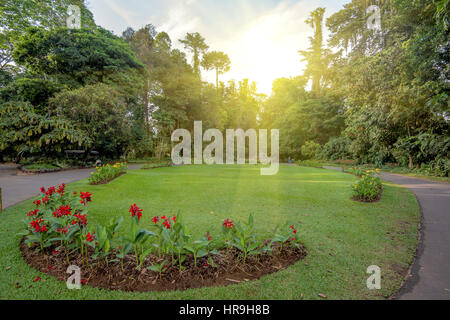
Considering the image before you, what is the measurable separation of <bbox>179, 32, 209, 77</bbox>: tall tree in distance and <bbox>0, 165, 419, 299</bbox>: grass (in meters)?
25.5

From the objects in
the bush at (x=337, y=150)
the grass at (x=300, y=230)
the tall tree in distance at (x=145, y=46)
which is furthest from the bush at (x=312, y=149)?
the tall tree in distance at (x=145, y=46)

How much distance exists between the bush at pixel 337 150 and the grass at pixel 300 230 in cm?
1508

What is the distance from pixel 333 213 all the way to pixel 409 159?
13463 mm

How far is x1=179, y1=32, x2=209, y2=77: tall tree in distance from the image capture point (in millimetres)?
28562

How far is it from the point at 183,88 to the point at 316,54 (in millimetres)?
18718

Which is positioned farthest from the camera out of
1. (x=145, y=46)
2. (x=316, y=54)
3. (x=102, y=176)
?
(x=316, y=54)

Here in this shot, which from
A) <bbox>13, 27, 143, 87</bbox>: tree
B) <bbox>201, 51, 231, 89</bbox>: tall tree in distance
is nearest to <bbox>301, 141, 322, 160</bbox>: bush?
<bbox>201, 51, 231, 89</bbox>: tall tree in distance

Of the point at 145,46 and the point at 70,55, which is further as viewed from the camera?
the point at 145,46

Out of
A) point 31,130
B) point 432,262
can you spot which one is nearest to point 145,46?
point 31,130

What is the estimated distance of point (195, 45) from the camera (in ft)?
94.5

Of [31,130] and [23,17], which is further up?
[23,17]

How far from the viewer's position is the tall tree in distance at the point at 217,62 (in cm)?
2959

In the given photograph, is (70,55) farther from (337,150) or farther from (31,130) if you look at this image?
(337,150)

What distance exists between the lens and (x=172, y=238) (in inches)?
96.9
